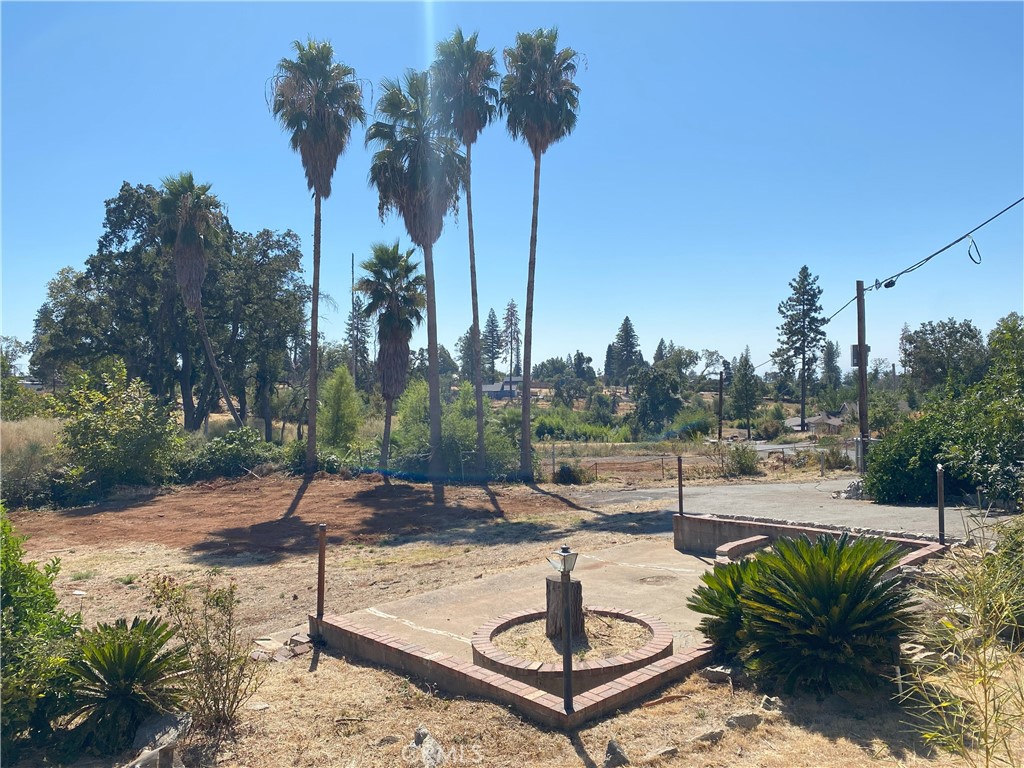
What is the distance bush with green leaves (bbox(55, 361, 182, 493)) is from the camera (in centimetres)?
2194

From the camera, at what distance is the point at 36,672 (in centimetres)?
473

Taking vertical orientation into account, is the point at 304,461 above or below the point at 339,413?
below

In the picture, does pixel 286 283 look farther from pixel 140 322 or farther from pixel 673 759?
pixel 673 759

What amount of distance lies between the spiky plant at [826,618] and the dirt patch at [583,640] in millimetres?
1238

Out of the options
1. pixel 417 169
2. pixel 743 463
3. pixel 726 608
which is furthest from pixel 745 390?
pixel 726 608

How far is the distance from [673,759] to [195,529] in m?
14.7

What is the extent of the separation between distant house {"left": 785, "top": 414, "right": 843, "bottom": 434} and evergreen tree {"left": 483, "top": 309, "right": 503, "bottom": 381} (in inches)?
2483

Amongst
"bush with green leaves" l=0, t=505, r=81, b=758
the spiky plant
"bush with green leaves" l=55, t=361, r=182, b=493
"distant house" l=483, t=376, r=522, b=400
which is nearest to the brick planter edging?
the spiky plant

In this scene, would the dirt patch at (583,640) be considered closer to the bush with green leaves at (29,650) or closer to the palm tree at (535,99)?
the bush with green leaves at (29,650)

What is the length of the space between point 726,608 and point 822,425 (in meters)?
53.3

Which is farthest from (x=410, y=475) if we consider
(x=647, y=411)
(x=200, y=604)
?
(x=647, y=411)

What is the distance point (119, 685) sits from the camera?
5.17 m

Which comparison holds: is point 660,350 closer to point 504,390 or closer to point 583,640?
point 504,390

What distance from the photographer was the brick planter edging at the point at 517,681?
532cm
